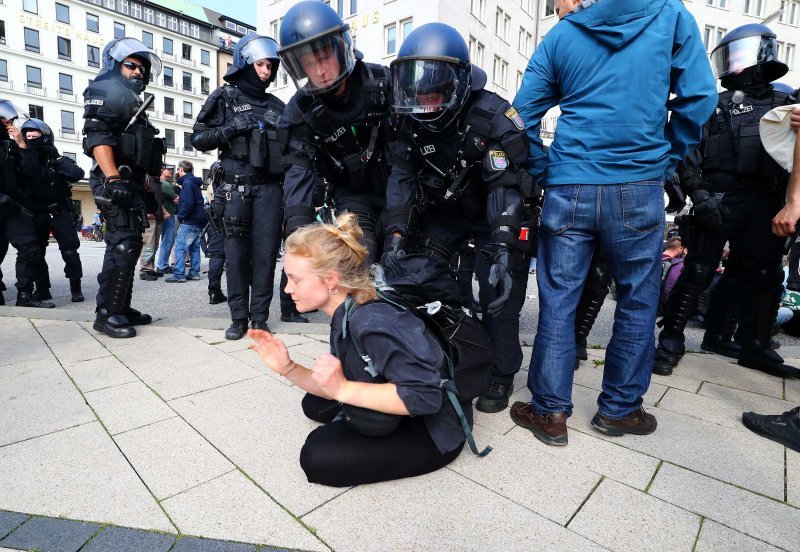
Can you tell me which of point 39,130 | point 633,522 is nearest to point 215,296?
point 39,130

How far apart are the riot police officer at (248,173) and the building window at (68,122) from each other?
42446 millimetres

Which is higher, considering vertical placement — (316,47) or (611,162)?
(316,47)

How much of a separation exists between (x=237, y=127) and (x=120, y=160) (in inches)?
35.7

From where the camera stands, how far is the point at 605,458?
6.07 ft

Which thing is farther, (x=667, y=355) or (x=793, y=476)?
(x=667, y=355)

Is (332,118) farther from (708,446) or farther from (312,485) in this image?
(708,446)

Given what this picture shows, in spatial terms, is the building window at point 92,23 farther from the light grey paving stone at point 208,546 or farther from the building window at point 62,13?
the light grey paving stone at point 208,546

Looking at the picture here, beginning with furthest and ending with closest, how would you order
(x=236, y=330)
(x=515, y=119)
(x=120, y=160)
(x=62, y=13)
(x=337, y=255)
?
(x=62, y=13) < (x=120, y=160) < (x=236, y=330) < (x=515, y=119) < (x=337, y=255)

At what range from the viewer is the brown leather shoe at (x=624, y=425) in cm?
205

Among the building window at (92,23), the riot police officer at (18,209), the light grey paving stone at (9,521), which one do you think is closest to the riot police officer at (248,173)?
the light grey paving stone at (9,521)

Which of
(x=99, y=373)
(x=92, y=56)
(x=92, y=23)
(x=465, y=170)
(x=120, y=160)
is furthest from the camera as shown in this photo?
(x=92, y=56)

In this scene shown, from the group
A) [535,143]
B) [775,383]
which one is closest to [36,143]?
[535,143]

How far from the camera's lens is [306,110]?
280 centimetres

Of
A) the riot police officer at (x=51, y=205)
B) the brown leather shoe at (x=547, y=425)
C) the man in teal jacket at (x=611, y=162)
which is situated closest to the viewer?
the man in teal jacket at (x=611, y=162)
